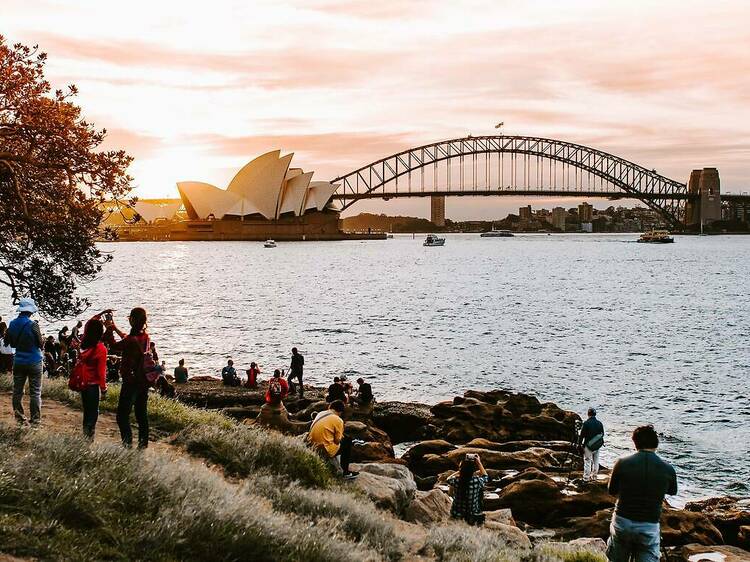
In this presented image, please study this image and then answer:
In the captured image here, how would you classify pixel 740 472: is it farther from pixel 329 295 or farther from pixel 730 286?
pixel 730 286

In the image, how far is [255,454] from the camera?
9.27 metres

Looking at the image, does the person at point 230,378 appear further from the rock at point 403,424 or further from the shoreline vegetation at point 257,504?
the shoreline vegetation at point 257,504

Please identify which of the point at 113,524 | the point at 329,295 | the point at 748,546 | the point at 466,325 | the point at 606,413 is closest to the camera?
the point at 113,524

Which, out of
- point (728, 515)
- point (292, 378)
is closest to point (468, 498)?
point (728, 515)

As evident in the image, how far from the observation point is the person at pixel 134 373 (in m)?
7.88

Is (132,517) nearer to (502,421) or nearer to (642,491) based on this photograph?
(642,491)

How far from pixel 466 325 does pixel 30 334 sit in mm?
39455

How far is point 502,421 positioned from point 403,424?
2651 millimetres

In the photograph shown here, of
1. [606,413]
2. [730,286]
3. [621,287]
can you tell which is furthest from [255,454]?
[730,286]

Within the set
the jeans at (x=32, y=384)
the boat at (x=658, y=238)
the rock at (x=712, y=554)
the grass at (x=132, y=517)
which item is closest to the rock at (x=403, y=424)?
the rock at (x=712, y=554)

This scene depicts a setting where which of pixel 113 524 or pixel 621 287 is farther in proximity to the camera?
pixel 621 287

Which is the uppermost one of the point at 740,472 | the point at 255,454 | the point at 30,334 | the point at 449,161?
the point at 449,161

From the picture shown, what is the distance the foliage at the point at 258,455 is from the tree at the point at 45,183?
432 cm

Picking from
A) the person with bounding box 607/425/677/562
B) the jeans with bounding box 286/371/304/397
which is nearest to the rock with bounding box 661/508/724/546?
the person with bounding box 607/425/677/562
